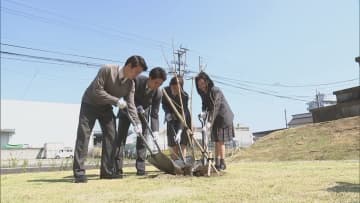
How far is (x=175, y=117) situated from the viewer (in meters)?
5.24

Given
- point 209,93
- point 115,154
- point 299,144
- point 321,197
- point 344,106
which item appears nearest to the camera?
point 321,197

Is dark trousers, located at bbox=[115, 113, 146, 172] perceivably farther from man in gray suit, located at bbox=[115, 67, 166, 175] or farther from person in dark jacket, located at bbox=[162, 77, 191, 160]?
person in dark jacket, located at bbox=[162, 77, 191, 160]

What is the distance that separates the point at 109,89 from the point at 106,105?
0.19 m

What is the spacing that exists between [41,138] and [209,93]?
36.7 m

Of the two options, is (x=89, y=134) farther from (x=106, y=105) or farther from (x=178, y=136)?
(x=178, y=136)

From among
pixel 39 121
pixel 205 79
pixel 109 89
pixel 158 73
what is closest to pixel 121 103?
pixel 109 89

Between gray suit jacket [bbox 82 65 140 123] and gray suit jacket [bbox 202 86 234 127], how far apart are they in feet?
3.67

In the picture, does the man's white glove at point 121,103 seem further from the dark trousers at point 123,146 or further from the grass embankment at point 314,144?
the grass embankment at point 314,144

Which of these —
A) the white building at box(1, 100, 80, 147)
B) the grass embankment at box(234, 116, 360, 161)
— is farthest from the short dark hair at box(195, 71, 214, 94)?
the white building at box(1, 100, 80, 147)

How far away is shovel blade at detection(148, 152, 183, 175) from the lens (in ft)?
13.6

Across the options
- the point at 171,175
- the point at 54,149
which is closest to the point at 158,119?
the point at 171,175

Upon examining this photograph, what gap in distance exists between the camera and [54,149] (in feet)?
119

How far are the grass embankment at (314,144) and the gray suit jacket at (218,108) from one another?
2988mm

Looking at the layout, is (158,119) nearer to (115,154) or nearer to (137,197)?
(115,154)
